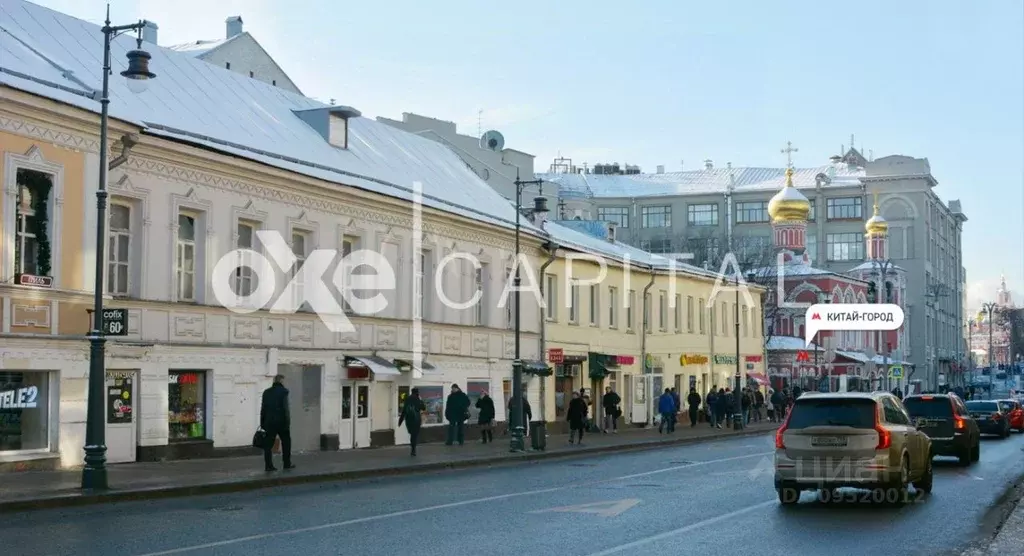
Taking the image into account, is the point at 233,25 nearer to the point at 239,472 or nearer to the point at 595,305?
the point at 595,305

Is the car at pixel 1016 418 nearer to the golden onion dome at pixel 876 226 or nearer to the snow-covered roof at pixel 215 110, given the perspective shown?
the snow-covered roof at pixel 215 110

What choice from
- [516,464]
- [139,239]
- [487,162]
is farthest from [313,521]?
[487,162]

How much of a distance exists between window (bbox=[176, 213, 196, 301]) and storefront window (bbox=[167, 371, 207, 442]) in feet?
5.54

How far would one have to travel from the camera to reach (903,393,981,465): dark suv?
28.2 meters

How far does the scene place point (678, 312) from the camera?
56.7 m

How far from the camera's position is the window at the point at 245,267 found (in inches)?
1144

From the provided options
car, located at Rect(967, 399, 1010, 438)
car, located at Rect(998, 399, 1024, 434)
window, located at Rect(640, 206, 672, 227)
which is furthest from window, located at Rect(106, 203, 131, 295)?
window, located at Rect(640, 206, 672, 227)

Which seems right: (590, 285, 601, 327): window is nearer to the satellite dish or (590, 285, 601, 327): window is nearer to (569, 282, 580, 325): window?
(569, 282, 580, 325): window

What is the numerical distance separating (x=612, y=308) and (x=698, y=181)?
85.5 m

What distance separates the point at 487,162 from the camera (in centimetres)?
7531

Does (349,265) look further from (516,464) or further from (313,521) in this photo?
(313,521)

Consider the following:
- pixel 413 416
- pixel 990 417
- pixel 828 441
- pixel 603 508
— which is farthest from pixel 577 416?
pixel 603 508

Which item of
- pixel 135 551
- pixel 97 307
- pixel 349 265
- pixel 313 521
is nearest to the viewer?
pixel 135 551

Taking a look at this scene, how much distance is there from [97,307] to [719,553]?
10966mm
